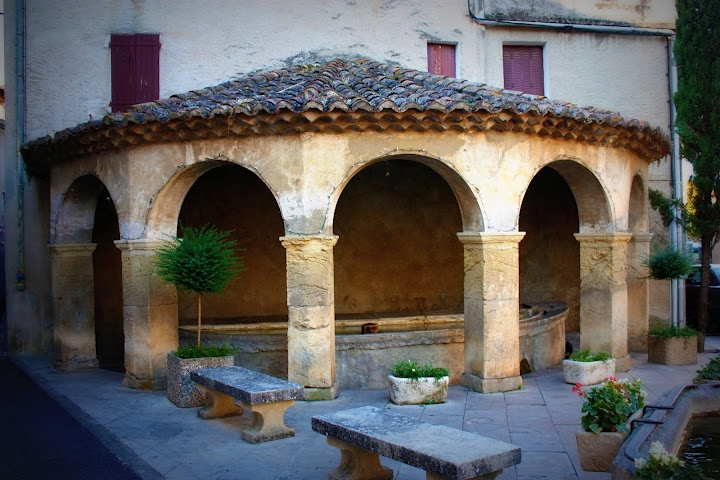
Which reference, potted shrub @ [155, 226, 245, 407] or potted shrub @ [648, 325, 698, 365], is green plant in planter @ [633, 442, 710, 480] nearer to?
potted shrub @ [155, 226, 245, 407]

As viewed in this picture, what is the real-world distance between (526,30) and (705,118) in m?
3.97

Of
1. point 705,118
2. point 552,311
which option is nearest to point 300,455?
point 552,311

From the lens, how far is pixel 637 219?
12.2 meters

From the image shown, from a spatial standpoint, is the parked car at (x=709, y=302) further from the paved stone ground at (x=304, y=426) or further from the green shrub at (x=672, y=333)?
the paved stone ground at (x=304, y=426)

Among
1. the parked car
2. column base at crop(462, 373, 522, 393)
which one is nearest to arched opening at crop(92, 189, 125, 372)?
column base at crop(462, 373, 522, 393)

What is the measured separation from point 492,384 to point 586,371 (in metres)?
1.44

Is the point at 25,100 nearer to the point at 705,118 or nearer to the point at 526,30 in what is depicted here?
the point at 526,30

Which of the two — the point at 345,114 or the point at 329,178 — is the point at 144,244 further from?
the point at 345,114

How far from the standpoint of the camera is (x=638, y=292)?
12.3 metres

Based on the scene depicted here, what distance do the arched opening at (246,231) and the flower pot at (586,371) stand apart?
5987mm

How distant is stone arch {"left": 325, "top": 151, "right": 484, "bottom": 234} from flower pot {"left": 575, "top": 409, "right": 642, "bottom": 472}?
388 cm

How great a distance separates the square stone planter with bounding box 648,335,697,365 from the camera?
11.2 meters

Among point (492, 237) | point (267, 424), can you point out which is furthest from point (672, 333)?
point (267, 424)

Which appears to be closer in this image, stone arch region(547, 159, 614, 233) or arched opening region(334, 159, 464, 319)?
stone arch region(547, 159, 614, 233)
